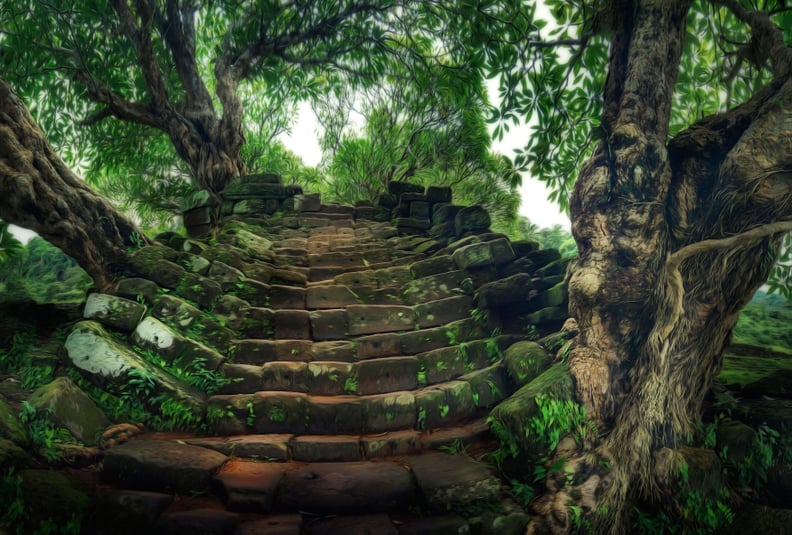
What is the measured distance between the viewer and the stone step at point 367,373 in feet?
12.6

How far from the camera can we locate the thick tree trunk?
375cm

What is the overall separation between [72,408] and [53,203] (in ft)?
7.08

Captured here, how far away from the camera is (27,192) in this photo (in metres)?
3.77

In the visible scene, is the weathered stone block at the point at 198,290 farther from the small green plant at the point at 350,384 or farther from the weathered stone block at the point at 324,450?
the weathered stone block at the point at 324,450

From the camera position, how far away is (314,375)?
12.9 feet

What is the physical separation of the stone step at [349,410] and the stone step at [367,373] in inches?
4.7

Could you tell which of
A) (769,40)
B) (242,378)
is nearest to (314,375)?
(242,378)

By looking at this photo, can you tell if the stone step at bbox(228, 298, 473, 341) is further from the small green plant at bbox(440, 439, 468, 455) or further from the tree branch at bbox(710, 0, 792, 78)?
the tree branch at bbox(710, 0, 792, 78)

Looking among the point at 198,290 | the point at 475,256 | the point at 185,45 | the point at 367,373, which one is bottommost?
the point at 367,373

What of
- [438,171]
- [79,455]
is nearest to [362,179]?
[438,171]

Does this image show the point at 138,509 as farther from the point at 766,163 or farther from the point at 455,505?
the point at 766,163

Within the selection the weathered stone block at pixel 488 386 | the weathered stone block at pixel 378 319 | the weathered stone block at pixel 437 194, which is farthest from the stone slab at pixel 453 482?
the weathered stone block at pixel 437 194

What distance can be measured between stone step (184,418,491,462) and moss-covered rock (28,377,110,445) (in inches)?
27.8

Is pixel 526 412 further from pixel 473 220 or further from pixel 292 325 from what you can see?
pixel 473 220
